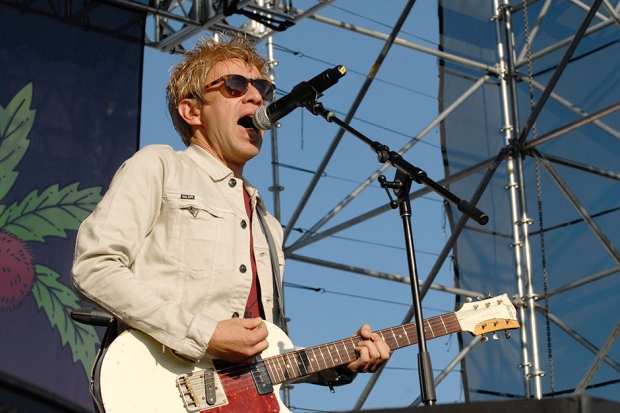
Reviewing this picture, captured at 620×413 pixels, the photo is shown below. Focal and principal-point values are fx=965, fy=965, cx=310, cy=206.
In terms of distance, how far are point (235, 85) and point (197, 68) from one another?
16 cm

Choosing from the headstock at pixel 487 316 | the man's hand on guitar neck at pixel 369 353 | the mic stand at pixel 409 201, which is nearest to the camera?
the mic stand at pixel 409 201

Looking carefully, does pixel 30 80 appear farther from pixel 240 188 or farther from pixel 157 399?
pixel 157 399

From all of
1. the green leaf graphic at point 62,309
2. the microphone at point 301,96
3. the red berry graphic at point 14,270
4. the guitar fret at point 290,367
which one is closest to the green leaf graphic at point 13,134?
the red berry graphic at point 14,270

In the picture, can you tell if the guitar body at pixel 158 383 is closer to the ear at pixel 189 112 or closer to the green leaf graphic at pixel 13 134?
the ear at pixel 189 112

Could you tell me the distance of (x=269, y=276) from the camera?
9.60ft

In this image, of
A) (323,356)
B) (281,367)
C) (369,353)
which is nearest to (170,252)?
(281,367)

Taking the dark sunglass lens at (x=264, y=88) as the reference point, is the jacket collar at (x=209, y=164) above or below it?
below

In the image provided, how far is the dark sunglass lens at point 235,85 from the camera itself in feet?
9.93

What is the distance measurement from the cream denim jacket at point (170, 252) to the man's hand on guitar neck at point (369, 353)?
28 centimetres

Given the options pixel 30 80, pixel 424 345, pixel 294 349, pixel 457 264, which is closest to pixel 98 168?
pixel 30 80

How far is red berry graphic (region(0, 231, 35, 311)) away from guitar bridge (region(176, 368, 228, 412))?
2.77 m

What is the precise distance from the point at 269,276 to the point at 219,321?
15.0 inches

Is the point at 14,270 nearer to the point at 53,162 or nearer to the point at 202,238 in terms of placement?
the point at 53,162

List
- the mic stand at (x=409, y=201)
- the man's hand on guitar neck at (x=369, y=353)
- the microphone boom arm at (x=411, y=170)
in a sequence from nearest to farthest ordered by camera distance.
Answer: the mic stand at (x=409, y=201) < the microphone boom arm at (x=411, y=170) < the man's hand on guitar neck at (x=369, y=353)
